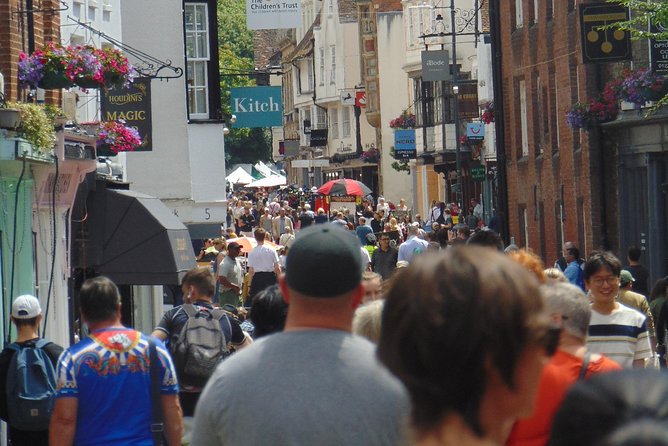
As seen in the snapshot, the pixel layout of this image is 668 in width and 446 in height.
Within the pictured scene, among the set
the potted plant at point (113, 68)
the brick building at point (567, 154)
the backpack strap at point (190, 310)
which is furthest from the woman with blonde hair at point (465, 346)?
the brick building at point (567, 154)

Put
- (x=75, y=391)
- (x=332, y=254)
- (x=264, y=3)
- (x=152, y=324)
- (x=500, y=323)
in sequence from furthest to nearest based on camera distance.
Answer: (x=264, y=3)
(x=152, y=324)
(x=75, y=391)
(x=332, y=254)
(x=500, y=323)

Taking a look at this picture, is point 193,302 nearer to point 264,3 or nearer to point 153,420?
point 153,420

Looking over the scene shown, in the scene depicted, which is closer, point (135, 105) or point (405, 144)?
point (135, 105)

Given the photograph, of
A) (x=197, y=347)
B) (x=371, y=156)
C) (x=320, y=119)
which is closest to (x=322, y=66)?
(x=320, y=119)

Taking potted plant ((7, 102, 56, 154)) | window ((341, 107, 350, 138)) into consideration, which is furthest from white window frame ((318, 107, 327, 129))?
potted plant ((7, 102, 56, 154))

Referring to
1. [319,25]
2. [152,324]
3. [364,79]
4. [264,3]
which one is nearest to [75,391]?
[152,324]

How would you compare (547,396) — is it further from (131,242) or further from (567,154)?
(567,154)

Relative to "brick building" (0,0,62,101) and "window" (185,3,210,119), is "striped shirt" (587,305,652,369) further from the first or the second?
"window" (185,3,210,119)

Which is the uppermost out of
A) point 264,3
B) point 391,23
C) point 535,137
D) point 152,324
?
point 391,23

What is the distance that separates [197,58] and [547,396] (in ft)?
83.0

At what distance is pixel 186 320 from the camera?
10.0 metres

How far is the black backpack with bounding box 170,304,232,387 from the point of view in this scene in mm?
9875

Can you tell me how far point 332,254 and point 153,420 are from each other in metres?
3.67

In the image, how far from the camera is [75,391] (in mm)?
7484
